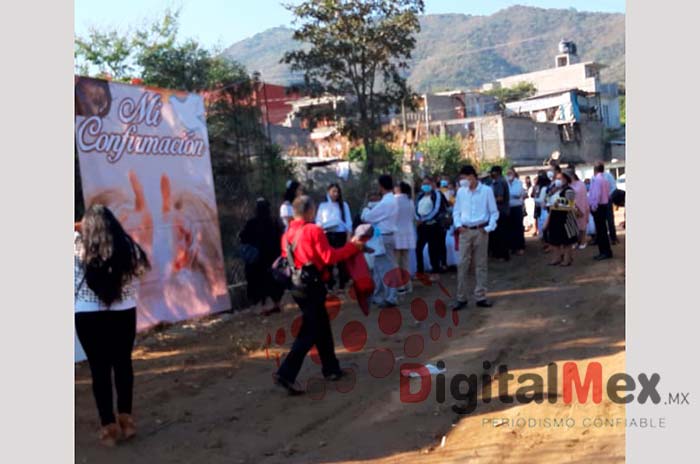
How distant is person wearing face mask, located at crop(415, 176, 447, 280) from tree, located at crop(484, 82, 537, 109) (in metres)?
42.1

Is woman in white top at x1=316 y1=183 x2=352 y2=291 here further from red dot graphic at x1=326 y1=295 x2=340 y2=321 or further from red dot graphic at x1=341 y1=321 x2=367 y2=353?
red dot graphic at x1=341 y1=321 x2=367 y2=353

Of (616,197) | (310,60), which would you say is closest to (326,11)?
(310,60)

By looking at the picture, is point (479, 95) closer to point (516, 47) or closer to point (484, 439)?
point (484, 439)

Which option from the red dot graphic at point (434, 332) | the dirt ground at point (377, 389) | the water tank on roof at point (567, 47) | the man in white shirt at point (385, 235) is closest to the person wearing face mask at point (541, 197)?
the dirt ground at point (377, 389)

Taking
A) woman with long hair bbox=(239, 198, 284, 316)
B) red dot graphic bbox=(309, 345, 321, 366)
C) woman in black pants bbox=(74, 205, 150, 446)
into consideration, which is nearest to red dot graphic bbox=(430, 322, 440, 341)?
red dot graphic bbox=(309, 345, 321, 366)

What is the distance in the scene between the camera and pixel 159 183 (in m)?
10.3

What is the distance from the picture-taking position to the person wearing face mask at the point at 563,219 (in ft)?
41.8

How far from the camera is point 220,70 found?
17.4 metres

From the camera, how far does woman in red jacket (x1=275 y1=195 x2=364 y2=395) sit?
7070mm

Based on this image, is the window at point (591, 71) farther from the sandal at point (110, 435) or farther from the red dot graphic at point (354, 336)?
the sandal at point (110, 435)

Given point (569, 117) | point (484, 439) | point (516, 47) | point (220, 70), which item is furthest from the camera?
point (516, 47)

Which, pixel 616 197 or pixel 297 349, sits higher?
pixel 616 197

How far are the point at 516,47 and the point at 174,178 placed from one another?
428 ft

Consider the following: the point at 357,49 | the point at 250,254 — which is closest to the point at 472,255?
the point at 250,254
